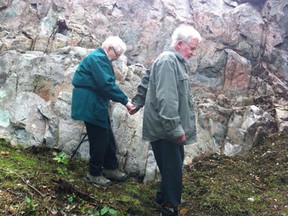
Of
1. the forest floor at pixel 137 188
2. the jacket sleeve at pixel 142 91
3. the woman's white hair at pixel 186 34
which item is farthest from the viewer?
the jacket sleeve at pixel 142 91

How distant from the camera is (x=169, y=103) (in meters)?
4.86

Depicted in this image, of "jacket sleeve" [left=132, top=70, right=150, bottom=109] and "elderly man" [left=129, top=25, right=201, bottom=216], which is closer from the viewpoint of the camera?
"elderly man" [left=129, top=25, right=201, bottom=216]

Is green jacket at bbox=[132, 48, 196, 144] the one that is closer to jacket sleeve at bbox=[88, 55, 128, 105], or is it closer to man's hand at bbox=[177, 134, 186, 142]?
man's hand at bbox=[177, 134, 186, 142]

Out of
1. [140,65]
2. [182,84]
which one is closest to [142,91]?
[182,84]

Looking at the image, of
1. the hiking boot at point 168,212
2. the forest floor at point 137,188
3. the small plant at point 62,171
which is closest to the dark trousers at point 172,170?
the hiking boot at point 168,212

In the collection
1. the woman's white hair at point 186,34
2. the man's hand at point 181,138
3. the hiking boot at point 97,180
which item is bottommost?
the hiking boot at point 97,180

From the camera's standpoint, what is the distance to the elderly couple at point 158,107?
4949 mm

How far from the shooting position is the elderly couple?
4.95m

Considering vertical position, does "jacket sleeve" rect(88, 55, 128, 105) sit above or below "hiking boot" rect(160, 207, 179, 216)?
above

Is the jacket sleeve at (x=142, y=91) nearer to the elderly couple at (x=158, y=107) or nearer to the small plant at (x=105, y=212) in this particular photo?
the elderly couple at (x=158, y=107)

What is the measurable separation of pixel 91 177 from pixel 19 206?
1.44 m

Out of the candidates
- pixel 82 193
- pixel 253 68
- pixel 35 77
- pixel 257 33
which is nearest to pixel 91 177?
pixel 82 193

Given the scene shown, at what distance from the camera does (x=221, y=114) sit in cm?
877

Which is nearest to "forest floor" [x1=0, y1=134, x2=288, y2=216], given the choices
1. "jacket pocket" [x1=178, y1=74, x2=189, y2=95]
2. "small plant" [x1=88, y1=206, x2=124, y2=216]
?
"small plant" [x1=88, y1=206, x2=124, y2=216]
